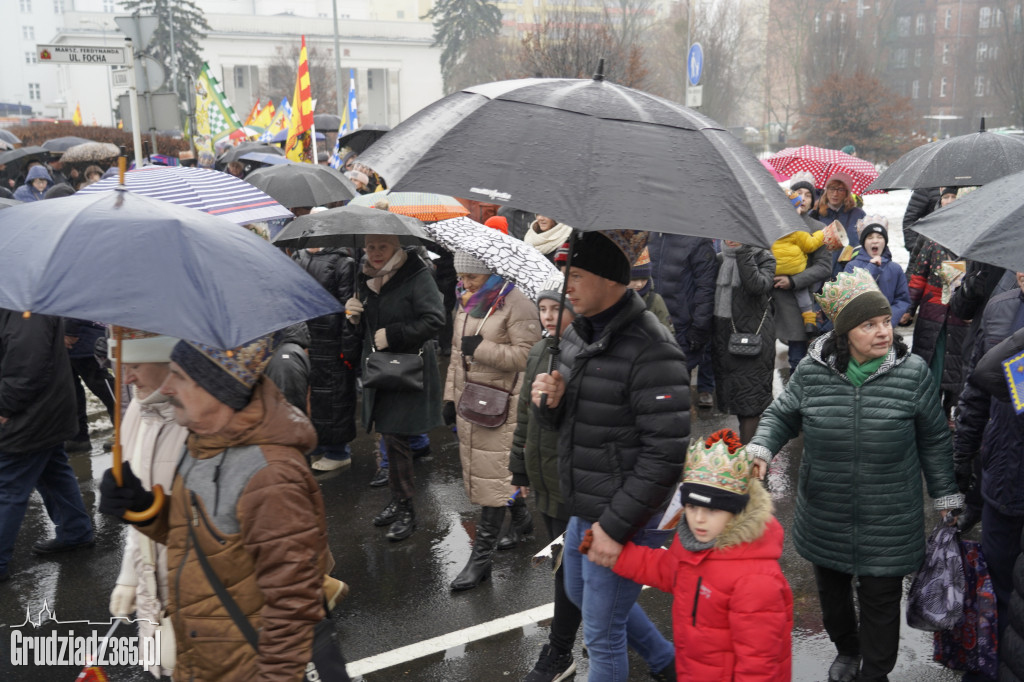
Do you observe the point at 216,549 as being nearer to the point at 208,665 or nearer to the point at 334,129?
the point at 208,665

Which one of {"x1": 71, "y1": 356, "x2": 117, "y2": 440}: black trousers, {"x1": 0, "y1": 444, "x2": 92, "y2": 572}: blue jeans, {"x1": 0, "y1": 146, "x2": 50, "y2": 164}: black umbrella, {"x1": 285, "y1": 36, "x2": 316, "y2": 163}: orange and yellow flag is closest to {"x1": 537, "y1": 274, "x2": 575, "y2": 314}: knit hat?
{"x1": 0, "y1": 444, "x2": 92, "y2": 572}: blue jeans

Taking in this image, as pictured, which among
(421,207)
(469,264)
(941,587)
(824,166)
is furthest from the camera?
(824,166)

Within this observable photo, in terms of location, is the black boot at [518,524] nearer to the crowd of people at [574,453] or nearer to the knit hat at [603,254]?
the crowd of people at [574,453]

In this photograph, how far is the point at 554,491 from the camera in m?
4.03

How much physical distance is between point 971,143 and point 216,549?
570 centimetres

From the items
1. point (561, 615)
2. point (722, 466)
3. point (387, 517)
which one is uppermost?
point (722, 466)

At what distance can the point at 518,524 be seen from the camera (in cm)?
594

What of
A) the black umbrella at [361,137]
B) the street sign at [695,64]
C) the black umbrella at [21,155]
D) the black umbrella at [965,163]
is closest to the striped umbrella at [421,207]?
the black umbrella at [965,163]

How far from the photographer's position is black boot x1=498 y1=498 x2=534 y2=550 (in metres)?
5.89

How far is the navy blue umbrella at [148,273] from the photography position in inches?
96.6

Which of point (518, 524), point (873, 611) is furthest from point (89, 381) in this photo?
point (873, 611)

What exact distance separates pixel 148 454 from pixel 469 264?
2.54 metres

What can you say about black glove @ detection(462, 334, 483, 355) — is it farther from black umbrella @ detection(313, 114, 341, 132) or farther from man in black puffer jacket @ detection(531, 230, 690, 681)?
black umbrella @ detection(313, 114, 341, 132)

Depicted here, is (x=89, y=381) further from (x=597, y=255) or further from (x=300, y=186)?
(x=597, y=255)
